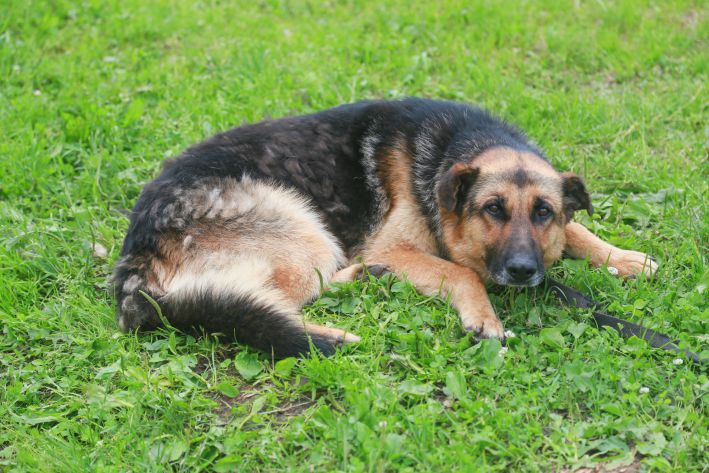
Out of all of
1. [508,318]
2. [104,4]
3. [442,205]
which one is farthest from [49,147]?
[508,318]

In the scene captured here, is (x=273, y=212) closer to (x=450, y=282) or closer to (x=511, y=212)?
(x=450, y=282)

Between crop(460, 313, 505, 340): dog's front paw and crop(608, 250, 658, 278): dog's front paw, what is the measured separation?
99 cm

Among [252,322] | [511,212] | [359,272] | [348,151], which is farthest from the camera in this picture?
[348,151]

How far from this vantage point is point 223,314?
4.03 m

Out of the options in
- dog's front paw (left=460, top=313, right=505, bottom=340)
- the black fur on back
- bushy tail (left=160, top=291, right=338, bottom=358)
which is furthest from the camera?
the black fur on back

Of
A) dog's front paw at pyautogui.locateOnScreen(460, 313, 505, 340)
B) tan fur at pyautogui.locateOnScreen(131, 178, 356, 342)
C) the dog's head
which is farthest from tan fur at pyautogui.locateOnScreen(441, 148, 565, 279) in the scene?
tan fur at pyautogui.locateOnScreen(131, 178, 356, 342)

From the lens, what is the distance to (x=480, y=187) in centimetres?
448

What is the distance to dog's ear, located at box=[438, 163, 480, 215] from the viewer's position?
4438 millimetres

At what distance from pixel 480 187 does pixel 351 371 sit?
1478mm

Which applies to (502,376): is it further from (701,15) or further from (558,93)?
(701,15)

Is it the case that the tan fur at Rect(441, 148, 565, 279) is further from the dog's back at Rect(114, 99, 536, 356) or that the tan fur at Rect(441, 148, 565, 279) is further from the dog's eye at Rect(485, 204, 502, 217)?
the dog's back at Rect(114, 99, 536, 356)

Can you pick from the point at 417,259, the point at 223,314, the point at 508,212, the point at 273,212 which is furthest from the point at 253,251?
the point at 508,212

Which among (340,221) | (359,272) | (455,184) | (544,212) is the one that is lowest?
(359,272)

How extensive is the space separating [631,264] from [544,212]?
2.49 ft
